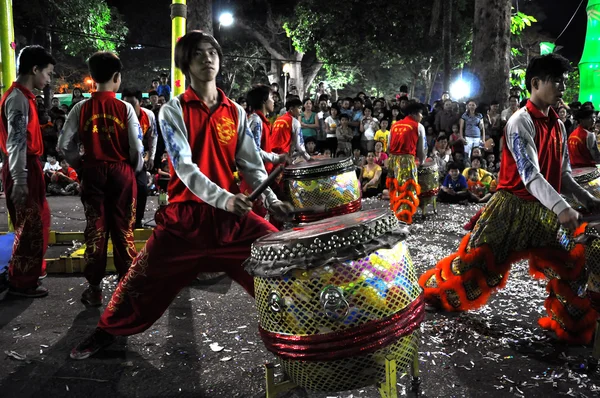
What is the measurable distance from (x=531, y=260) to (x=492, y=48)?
12.1 meters

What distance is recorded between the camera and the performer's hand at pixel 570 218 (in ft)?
10.4

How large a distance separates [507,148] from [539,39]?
35863 mm

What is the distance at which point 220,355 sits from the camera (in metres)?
3.76

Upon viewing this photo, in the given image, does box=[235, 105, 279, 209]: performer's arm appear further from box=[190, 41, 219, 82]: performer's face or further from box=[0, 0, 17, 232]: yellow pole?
box=[0, 0, 17, 232]: yellow pole

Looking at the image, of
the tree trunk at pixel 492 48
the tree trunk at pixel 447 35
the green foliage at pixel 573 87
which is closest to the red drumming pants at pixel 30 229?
the tree trunk at pixel 492 48

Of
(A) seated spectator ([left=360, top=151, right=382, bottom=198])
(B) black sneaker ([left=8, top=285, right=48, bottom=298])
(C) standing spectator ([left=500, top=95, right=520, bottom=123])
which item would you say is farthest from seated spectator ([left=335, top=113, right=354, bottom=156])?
(B) black sneaker ([left=8, top=285, right=48, bottom=298])

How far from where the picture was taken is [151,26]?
110 ft

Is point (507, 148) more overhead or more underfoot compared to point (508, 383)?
more overhead

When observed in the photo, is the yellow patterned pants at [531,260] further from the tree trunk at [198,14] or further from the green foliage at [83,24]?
the green foliage at [83,24]

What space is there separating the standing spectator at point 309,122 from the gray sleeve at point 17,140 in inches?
395

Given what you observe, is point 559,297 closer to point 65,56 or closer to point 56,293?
point 56,293

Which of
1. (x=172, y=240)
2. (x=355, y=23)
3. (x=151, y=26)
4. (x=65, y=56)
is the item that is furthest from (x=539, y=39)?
(x=172, y=240)

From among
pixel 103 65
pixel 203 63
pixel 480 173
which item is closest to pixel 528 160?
pixel 203 63

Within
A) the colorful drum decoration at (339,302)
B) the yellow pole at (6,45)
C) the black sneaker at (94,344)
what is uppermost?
the yellow pole at (6,45)
